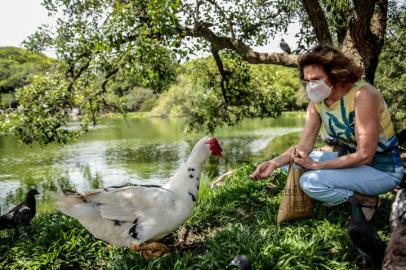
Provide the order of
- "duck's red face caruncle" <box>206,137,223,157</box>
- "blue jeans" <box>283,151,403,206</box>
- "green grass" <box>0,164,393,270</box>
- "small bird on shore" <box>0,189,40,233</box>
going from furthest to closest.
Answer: "small bird on shore" <box>0,189,40,233</box> → "duck's red face caruncle" <box>206,137,223,157</box> → "blue jeans" <box>283,151,403,206</box> → "green grass" <box>0,164,393,270</box>

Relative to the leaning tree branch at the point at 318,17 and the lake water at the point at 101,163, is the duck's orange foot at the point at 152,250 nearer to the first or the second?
the leaning tree branch at the point at 318,17

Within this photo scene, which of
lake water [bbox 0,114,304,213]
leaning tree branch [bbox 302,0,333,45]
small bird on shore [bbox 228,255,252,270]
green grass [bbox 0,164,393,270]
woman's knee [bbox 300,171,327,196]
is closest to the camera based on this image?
small bird on shore [bbox 228,255,252,270]

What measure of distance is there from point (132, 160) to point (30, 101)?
35.4ft

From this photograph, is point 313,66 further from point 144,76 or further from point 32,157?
point 32,157

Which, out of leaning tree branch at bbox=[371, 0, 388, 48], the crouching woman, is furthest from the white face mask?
leaning tree branch at bbox=[371, 0, 388, 48]

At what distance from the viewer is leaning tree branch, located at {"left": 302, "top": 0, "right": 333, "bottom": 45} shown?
618 cm

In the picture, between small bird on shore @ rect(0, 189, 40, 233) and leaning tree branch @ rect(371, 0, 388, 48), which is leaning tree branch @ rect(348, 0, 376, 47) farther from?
small bird on shore @ rect(0, 189, 40, 233)

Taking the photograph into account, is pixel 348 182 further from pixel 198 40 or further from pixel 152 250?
pixel 198 40

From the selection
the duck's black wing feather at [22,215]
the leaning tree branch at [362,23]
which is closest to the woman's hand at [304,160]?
the leaning tree branch at [362,23]

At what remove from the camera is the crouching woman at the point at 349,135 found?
317cm

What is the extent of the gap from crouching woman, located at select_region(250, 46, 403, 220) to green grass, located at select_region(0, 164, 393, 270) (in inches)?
17.8

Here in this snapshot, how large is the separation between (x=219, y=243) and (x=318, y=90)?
177 centimetres

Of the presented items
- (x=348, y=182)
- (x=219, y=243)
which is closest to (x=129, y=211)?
(x=219, y=243)

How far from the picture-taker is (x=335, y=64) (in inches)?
132
